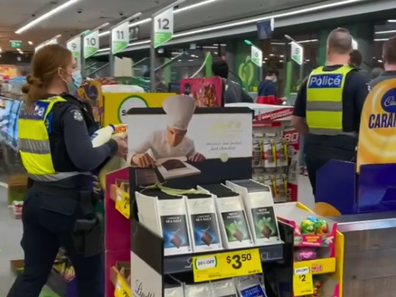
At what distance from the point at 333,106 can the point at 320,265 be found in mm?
2079

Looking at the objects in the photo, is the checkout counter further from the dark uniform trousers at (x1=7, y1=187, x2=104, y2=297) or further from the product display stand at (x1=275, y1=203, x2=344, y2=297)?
the dark uniform trousers at (x1=7, y1=187, x2=104, y2=297)

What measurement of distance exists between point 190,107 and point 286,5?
1143cm

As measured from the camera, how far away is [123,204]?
6.92 feet

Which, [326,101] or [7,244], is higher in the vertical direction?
[326,101]

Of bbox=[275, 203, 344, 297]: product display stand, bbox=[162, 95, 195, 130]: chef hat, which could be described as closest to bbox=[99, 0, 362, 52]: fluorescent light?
bbox=[162, 95, 195, 130]: chef hat

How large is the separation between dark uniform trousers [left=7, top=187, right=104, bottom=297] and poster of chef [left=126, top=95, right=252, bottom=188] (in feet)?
2.40

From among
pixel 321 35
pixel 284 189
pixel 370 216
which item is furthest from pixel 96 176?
pixel 321 35

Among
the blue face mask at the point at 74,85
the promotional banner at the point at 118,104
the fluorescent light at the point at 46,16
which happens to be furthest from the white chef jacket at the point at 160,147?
the fluorescent light at the point at 46,16

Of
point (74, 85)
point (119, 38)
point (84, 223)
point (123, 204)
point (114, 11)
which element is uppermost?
point (114, 11)

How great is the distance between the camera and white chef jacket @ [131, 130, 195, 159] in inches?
80.5

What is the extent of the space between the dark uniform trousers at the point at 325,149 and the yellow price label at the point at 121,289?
1.73 m

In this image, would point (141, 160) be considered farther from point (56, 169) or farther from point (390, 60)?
point (390, 60)

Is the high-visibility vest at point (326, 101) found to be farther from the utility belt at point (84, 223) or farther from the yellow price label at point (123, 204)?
the yellow price label at point (123, 204)

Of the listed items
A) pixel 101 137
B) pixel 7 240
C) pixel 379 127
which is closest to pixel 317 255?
pixel 379 127
